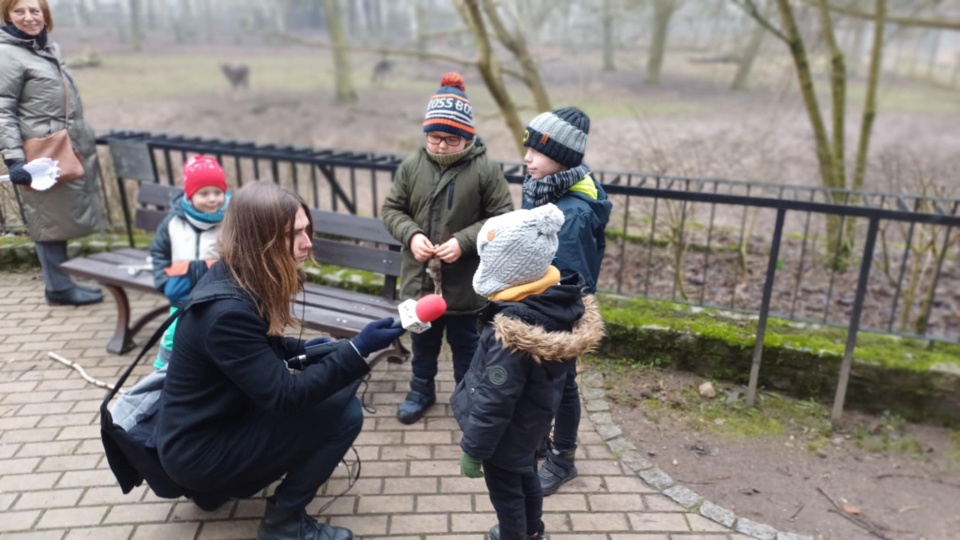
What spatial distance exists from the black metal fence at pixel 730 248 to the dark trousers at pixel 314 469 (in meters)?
2.03

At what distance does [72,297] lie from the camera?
4703 millimetres

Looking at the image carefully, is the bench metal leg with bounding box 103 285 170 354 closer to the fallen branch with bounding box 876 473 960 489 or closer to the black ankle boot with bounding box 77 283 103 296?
the black ankle boot with bounding box 77 283 103 296

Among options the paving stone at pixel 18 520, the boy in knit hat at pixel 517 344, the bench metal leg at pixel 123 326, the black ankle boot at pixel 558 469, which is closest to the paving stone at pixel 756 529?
the black ankle boot at pixel 558 469

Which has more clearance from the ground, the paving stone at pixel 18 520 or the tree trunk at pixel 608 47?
the tree trunk at pixel 608 47

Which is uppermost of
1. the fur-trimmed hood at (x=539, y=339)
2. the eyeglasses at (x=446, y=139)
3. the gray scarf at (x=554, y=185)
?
the eyeglasses at (x=446, y=139)

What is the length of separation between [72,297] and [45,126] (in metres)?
1.23

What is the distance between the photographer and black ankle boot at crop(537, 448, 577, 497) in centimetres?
303

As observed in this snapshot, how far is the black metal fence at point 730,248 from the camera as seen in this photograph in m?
4.48

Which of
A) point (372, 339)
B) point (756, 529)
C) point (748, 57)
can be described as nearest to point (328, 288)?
point (372, 339)

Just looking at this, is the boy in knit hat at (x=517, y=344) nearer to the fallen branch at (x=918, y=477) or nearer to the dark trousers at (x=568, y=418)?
the dark trousers at (x=568, y=418)

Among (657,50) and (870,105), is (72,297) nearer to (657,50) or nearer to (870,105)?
(870,105)

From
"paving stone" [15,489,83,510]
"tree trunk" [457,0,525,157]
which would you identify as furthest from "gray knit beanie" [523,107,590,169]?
"tree trunk" [457,0,525,157]

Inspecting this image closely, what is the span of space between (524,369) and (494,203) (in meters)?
1.20

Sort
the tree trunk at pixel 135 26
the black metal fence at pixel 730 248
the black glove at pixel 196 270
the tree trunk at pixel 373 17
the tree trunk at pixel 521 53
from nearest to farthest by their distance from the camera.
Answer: the black glove at pixel 196 270, the black metal fence at pixel 730 248, the tree trunk at pixel 521 53, the tree trunk at pixel 135 26, the tree trunk at pixel 373 17
